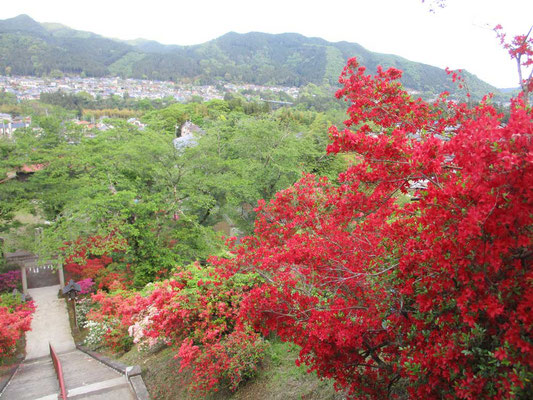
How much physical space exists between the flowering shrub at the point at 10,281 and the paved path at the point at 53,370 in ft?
4.15

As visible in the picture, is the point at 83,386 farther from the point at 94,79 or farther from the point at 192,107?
the point at 94,79

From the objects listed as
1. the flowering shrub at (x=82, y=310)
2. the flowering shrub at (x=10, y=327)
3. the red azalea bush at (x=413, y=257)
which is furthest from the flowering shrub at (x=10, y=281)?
the red azalea bush at (x=413, y=257)

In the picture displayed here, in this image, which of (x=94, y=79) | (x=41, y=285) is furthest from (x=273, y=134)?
(x=94, y=79)

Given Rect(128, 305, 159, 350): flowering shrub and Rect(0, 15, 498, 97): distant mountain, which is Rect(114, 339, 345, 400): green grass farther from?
Rect(0, 15, 498, 97): distant mountain

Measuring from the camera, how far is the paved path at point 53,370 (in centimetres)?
688

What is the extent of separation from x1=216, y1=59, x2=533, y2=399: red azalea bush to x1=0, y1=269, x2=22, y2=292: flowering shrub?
566 inches

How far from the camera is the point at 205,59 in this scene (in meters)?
175

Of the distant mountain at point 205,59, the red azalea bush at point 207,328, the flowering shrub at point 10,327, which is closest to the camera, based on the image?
the red azalea bush at point 207,328

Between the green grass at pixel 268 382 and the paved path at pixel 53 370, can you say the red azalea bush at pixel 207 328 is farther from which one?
the paved path at pixel 53 370

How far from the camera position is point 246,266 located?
5.04 meters

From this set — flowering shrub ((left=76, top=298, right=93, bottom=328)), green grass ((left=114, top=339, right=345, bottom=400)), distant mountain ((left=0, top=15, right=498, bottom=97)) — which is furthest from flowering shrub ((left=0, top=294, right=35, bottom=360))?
distant mountain ((left=0, top=15, right=498, bottom=97))

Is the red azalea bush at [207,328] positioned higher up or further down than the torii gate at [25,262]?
higher up

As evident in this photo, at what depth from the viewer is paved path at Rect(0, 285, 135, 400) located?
22.6 feet

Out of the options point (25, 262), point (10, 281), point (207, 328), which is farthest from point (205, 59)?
point (207, 328)
